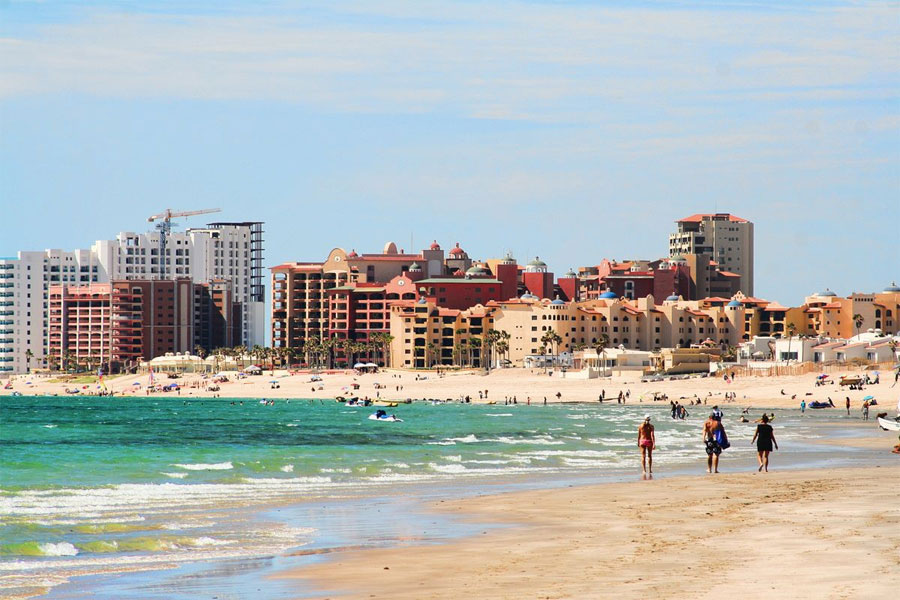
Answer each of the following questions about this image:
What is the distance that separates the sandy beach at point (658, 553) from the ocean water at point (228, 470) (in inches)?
157

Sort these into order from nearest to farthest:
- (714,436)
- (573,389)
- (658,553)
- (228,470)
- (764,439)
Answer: (658,553), (714,436), (764,439), (228,470), (573,389)

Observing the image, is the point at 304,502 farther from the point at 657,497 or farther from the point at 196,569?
the point at 196,569

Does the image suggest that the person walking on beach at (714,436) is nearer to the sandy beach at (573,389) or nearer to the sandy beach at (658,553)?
the sandy beach at (658,553)

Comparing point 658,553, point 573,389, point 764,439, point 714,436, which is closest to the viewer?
point 658,553

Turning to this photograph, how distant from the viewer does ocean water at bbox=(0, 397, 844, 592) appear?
25.8 m

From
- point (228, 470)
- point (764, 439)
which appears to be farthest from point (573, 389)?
point (764, 439)

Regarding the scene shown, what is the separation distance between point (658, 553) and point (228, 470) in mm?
25471

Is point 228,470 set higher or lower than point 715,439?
lower

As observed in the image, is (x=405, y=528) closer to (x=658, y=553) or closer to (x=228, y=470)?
(x=658, y=553)

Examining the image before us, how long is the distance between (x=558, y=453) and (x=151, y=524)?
27092 millimetres

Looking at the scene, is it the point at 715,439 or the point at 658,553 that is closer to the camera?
the point at 658,553

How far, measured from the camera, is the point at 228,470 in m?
45.3

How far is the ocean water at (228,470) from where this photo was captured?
84.7ft

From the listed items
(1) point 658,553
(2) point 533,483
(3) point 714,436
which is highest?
(3) point 714,436
